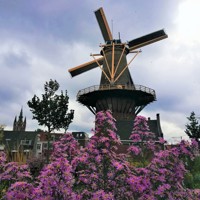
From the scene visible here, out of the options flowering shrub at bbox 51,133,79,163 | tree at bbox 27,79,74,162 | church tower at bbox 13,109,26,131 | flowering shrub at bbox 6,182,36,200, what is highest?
church tower at bbox 13,109,26,131

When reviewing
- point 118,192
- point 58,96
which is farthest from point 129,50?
point 118,192

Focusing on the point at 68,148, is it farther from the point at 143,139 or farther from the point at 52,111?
the point at 52,111

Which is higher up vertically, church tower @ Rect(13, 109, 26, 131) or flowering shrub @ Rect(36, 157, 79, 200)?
church tower @ Rect(13, 109, 26, 131)

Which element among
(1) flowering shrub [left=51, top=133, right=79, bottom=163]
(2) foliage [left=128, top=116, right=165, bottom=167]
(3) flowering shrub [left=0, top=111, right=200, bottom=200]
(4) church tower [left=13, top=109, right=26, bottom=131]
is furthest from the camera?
(4) church tower [left=13, top=109, right=26, bottom=131]

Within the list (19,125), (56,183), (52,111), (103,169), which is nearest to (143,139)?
(103,169)

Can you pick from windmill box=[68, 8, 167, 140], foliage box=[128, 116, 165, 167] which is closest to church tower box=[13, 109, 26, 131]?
windmill box=[68, 8, 167, 140]

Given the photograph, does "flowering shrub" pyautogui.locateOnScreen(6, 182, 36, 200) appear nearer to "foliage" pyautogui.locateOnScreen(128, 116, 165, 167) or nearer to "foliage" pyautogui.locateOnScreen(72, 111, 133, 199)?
"foliage" pyautogui.locateOnScreen(72, 111, 133, 199)

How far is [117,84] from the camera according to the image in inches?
1272

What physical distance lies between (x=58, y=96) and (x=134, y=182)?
25.9 metres

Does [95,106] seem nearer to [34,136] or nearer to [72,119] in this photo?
[72,119]

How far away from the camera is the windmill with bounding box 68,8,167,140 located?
3128 cm

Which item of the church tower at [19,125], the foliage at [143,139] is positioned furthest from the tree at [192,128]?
the church tower at [19,125]

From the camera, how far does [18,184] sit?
4.00 meters

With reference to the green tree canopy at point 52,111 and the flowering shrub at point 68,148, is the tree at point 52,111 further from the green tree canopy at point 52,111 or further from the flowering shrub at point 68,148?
the flowering shrub at point 68,148
